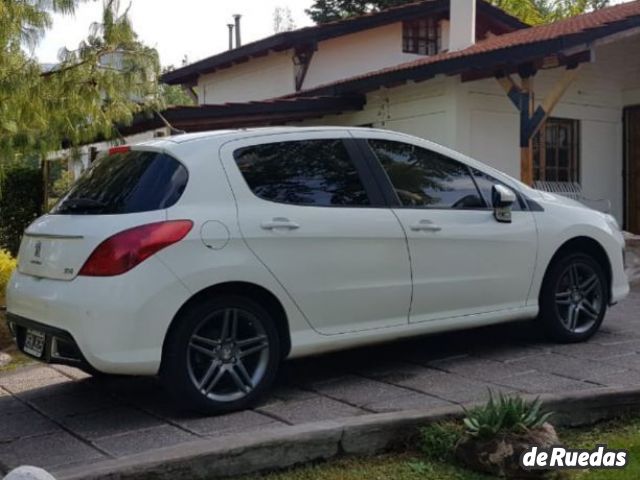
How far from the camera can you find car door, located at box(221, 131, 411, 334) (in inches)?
→ 191

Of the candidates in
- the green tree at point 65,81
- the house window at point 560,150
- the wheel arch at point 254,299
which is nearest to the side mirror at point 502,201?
the wheel arch at point 254,299

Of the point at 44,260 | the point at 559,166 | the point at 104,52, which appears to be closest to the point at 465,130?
the point at 559,166

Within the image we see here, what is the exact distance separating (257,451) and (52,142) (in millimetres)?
5674

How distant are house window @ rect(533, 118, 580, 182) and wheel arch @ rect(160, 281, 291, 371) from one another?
8.86m

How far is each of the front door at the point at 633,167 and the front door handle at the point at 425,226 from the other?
9.06m

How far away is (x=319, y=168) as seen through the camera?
17.4ft

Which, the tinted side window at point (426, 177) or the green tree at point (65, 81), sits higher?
the green tree at point (65, 81)

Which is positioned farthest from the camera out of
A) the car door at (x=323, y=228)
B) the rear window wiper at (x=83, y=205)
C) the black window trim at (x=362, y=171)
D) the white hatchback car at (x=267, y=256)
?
the black window trim at (x=362, y=171)

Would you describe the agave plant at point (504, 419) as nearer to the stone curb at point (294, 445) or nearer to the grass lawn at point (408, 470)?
the grass lawn at point (408, 470)

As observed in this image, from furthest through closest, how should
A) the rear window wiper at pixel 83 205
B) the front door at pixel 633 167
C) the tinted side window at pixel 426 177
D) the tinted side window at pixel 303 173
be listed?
the front door at pixel 633 167, the tinted side window at pixel 426 177, the tinted side window at pixel 303 173, the rear window wiper at pixel 83 205

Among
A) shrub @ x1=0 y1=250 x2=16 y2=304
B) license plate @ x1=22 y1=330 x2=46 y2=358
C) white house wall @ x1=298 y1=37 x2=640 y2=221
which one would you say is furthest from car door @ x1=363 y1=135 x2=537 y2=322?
white house wall @ x1=298 y1=37 x2=640 y2=221

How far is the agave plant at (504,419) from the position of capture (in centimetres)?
390

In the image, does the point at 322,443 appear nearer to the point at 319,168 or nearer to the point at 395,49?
the point at 319,168

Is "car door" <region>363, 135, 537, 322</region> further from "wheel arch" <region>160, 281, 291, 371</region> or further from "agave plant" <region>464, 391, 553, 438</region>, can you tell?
"agave plant" <region>464, 391, 553, 438</region>
